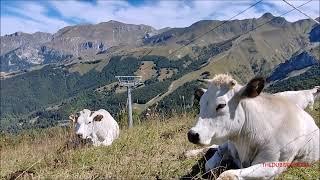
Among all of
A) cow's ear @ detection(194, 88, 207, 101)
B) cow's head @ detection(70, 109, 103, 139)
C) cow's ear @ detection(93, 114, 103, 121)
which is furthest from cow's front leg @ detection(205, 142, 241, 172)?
cow's ear @ detection(93, 114, 103, 121)

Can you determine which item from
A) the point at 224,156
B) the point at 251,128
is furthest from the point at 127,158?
the point at 251,128

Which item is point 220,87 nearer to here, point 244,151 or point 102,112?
point 244,151

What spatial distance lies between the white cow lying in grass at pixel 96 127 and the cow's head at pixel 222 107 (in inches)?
370

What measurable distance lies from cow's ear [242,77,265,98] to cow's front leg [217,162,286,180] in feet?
2.96

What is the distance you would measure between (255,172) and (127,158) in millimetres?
4153

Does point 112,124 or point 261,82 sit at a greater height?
point 261,82

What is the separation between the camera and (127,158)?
30.1ft

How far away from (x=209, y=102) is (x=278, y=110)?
1.13 meters

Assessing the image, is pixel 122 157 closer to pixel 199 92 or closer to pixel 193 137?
pixel 199 92

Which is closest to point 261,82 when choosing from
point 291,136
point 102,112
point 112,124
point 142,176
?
point 291,136

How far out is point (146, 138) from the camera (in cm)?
1146

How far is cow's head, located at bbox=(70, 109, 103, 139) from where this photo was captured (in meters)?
15.2

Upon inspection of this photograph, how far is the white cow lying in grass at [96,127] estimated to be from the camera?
15188 millimetres

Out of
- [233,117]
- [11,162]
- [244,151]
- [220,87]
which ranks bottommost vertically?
[11,162]
